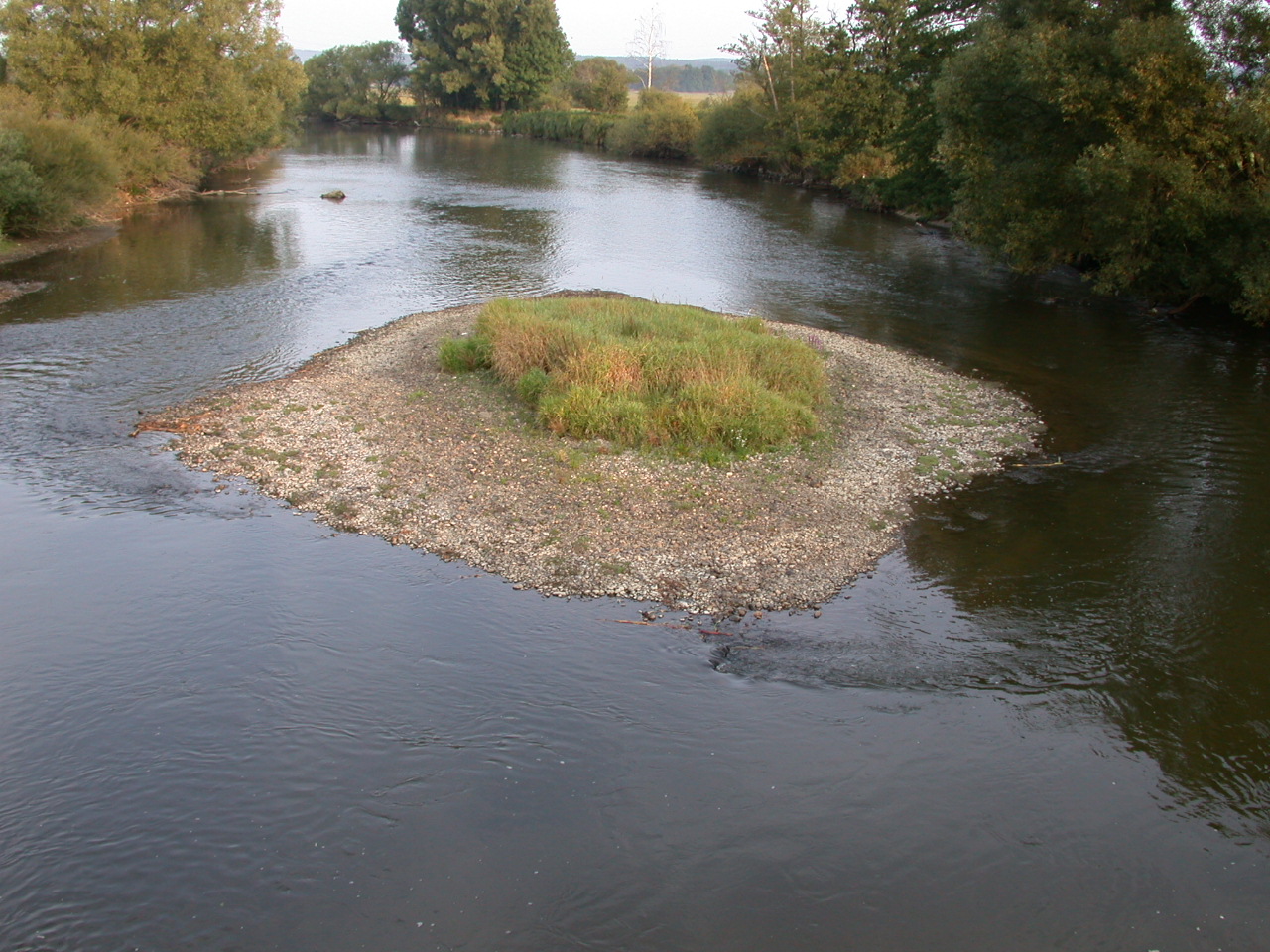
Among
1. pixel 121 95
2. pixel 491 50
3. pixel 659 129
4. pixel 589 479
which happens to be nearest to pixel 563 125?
pixel 491 50

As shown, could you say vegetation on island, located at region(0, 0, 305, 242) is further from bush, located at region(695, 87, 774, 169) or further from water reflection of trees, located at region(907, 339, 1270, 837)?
water reflection of trees, located at region(907, 339, 1270, 837)

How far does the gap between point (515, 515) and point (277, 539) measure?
3638mm

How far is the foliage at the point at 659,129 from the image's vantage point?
7412cm

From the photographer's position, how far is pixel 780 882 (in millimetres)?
7953

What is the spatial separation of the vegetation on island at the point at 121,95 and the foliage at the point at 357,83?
6647 cm

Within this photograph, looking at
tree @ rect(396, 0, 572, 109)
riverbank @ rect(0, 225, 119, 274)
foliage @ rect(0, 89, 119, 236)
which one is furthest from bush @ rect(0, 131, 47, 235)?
tree @ rect(396, 0, 572, 109)

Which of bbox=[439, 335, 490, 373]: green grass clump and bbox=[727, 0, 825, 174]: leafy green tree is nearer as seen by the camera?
bbox=[439, 335, 490, 373]: green grass clump

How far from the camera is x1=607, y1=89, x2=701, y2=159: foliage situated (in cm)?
7412

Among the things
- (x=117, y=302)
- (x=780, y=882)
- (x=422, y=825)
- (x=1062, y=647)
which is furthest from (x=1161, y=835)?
(x=117, y=302)

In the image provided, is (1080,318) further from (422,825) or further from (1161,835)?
(422,825)

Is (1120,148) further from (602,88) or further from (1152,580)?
(602,88)

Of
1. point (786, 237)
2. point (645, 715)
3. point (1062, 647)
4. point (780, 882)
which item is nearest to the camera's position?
point (780, 882)

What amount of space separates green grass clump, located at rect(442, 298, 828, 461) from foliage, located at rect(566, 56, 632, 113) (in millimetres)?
83741

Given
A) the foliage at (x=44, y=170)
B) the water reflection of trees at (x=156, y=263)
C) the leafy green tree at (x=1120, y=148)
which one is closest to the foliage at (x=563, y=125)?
the water reflection of trees at (x=156, y=263)
